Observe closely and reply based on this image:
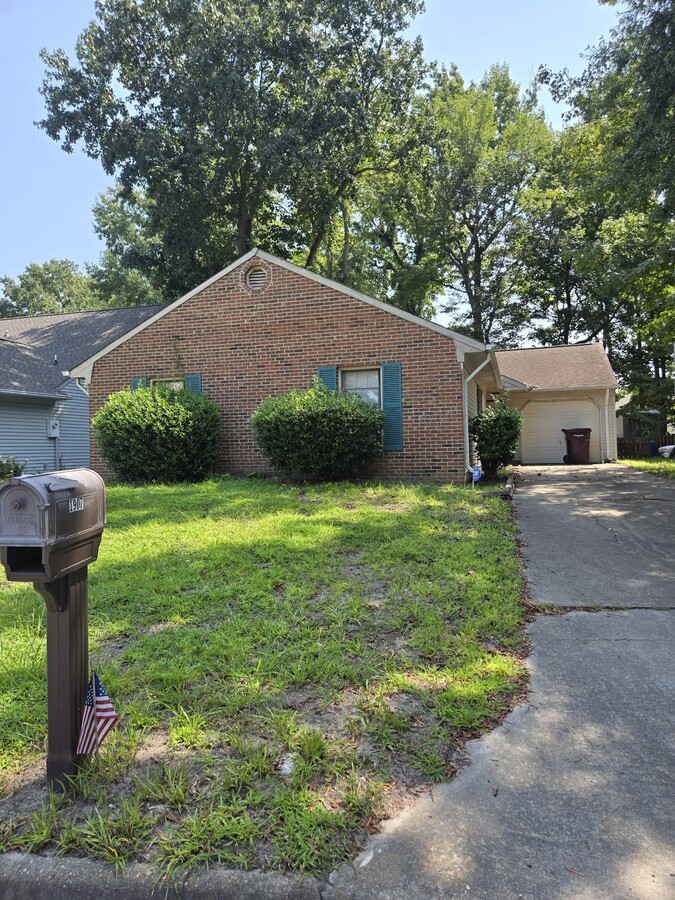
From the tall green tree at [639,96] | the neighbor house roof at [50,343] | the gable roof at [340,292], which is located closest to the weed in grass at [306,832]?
the gable roof at [340,292]

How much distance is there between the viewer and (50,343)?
1872cm

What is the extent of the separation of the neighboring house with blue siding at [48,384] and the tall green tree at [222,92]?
4476 mm

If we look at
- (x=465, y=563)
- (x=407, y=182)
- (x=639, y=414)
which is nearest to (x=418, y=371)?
(x=465, y=563)

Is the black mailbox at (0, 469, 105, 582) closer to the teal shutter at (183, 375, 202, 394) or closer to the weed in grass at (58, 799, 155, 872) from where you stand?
the weed in grass at (58, 799, 155, 872)

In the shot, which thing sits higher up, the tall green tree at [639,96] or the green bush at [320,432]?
the tall green tree at [639,96]

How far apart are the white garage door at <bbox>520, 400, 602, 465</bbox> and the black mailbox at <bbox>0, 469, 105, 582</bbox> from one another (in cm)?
1850

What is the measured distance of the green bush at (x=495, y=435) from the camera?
10.7 meters

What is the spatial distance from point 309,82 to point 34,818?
2168 centimetres

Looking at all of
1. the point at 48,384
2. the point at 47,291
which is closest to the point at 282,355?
the point at 48,384

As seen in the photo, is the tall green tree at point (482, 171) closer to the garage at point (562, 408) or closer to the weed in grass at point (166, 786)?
the garage at point (562, 408)

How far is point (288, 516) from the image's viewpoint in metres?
7.07

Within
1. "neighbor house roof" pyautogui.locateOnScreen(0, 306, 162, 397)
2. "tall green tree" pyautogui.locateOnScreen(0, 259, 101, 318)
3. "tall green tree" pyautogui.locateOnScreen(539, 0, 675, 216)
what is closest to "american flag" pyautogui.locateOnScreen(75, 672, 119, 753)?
"tall green tree" pyautogui.locateOnScreen(539, 0, 675, 216)

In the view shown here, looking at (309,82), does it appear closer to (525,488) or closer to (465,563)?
(525,488)

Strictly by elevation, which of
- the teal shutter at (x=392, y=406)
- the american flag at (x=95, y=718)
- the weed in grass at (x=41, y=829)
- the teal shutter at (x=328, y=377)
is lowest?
the weed in grass at (x=41, y=829)
